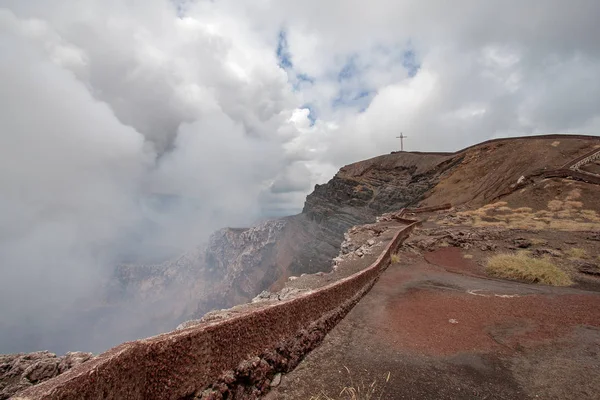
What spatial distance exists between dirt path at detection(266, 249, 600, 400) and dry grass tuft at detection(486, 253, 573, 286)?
1211 millimetres

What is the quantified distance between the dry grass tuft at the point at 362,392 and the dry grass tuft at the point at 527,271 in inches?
371

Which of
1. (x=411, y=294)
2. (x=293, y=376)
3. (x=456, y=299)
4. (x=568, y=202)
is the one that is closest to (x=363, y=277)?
(x=411, y=294)

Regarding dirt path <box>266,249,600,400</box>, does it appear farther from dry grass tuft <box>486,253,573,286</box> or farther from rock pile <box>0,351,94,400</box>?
rock pile <box>0,351,94,400</box>

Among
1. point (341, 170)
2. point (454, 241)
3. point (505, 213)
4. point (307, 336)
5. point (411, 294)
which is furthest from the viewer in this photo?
point (341, 170)

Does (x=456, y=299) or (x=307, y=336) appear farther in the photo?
(x=456, y=299)

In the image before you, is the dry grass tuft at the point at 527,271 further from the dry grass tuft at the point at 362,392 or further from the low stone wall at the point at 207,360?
the dry grass tuft at the point at 362,392

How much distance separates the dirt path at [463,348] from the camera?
13.7ft

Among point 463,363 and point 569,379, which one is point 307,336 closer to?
point 463,363

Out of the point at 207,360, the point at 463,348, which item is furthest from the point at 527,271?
the point at 207,360

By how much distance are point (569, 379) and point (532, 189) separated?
94.8 ft

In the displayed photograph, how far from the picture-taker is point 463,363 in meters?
4.91

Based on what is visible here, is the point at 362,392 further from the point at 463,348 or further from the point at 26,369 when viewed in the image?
the point at 26,369

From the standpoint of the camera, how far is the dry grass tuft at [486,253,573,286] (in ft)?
33.8

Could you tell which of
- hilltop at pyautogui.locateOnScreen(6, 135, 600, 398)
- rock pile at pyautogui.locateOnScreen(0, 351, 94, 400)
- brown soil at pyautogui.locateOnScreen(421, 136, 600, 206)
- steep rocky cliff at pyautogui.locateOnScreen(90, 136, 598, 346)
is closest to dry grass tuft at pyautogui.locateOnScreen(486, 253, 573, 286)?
hilltop at pyautogui.locateOnScreen(6, 135, 600, 398)
